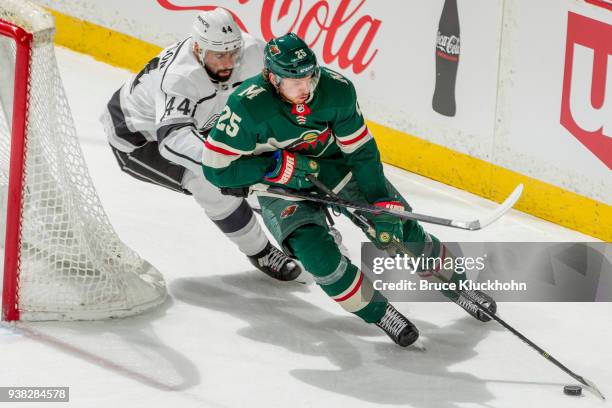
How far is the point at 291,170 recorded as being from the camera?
13.8ft

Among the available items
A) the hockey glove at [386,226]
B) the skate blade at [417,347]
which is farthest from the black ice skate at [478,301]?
the hockey glove at [386,226]

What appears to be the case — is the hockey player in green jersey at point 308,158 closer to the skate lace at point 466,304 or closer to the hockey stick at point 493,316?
Result: the hockey stick at point 493,316

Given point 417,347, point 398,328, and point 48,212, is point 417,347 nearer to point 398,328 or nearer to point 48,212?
point 398,328

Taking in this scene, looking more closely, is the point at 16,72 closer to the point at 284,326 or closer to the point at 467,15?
the point at 284,326

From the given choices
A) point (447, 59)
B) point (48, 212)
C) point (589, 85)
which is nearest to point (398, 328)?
point (48, 212)

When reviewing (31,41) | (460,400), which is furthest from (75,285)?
(460,400)

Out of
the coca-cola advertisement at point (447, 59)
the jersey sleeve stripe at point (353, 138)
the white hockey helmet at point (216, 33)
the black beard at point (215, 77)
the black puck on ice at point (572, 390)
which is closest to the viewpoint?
the black puck on ice at point (572, 390)

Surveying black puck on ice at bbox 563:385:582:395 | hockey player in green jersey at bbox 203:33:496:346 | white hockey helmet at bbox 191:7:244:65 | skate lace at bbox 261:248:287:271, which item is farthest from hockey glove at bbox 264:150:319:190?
black puck on ice at bbox 563:385:582:395

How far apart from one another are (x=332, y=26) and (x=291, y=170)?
1.92 m

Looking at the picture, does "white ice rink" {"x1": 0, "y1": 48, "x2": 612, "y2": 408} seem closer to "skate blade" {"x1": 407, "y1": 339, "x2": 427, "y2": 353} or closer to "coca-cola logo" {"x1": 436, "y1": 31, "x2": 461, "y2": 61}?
"skate blade" {"x1": 407, "y1": 339, "x2": 427, "y2": 353}

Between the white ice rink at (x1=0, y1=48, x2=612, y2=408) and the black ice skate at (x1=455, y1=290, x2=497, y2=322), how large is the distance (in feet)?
0.15

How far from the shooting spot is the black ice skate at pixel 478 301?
4535 mm

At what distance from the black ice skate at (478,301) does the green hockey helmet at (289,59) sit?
3.38 ft

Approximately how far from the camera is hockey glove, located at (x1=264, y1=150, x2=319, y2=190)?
421cm
